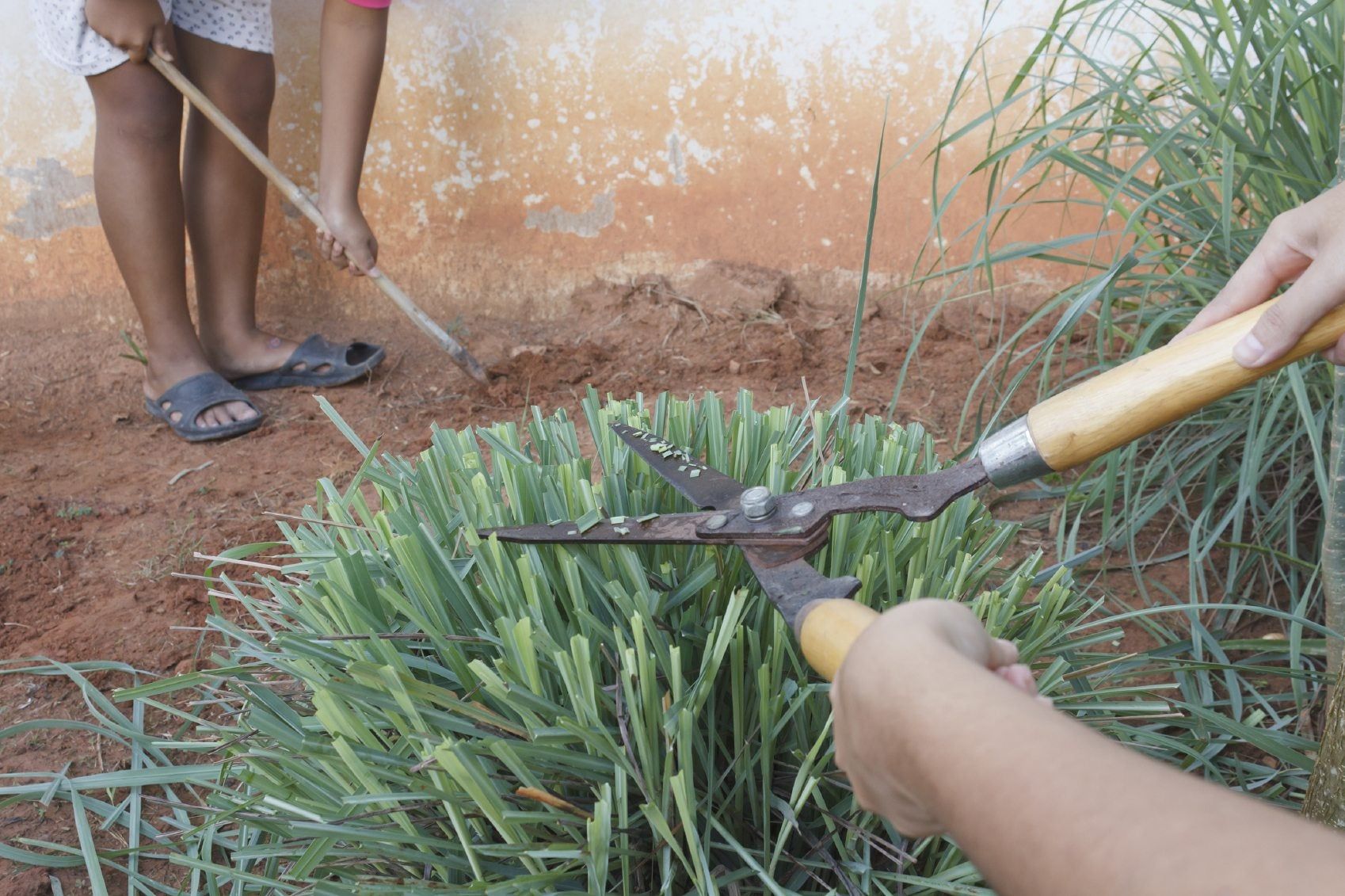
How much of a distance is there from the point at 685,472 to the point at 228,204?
2218 mm

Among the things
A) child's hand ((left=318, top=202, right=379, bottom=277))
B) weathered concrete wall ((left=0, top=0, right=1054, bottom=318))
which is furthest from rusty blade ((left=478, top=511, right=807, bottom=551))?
weathered concrete wall ((left=0, top=0, right=1054, bottom=318))

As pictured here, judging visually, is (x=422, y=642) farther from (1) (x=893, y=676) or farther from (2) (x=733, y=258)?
(2) (x=733, y=258)

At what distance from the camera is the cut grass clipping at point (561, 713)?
0.77 metres

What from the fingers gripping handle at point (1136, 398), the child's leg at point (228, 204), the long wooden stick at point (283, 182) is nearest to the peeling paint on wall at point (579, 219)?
the long wooden stick at point (283, 182)

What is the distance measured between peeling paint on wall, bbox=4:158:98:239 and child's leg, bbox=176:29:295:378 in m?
0.52

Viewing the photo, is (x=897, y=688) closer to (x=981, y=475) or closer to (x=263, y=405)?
(x=981, y=475)

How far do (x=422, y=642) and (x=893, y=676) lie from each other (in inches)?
21.7

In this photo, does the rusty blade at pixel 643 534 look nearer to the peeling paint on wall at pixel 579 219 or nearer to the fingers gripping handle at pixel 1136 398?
the fingers gripping handle at pixel 1136 398

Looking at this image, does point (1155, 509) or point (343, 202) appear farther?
point (343, 202)

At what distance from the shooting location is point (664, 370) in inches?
111

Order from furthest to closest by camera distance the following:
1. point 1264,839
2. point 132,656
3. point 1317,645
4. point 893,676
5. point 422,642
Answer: point 132,656
point 1317,645
point 422,642
point 893,676
point 1264,839

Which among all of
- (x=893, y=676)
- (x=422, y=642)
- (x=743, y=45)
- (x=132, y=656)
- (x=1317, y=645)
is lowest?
(x=132, y=656)

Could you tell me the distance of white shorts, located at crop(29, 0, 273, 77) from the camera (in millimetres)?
2338

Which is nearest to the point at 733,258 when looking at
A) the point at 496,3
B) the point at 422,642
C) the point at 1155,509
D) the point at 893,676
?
the point at 496,3
